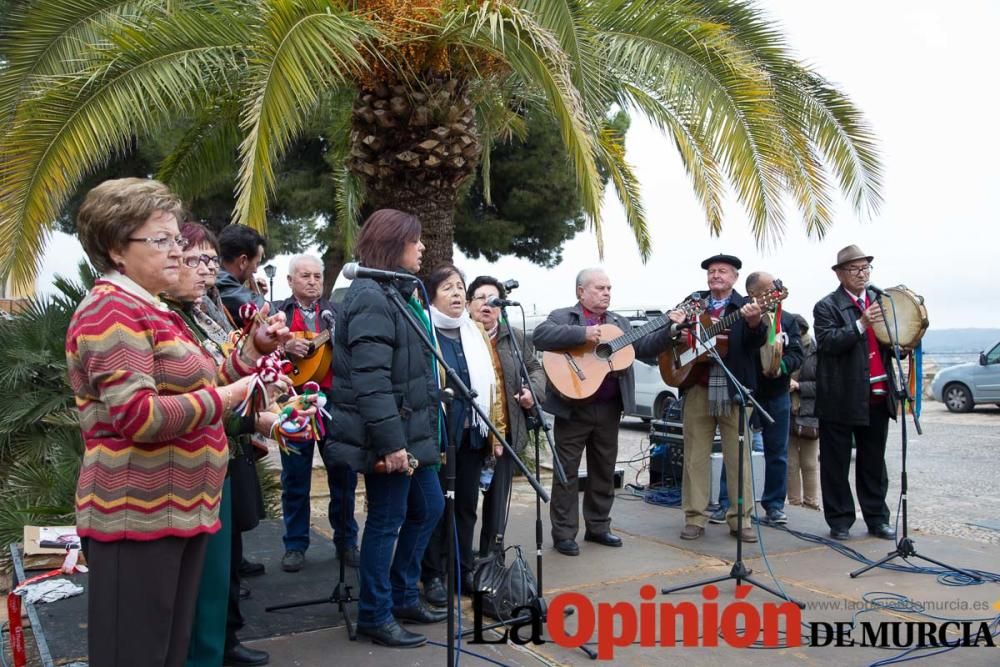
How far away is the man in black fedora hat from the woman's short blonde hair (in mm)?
4364

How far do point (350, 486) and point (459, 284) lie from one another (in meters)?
1.36

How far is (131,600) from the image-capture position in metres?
2.32

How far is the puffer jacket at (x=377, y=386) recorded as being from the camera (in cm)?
362

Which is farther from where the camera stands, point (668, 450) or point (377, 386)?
point (668, 450)

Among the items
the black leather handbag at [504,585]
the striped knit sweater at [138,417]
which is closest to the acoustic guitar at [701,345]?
the black leather handbag at [504,585]

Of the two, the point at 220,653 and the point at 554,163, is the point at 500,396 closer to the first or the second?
the point at 220,653

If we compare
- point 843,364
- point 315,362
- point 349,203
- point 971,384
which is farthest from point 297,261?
point 971,384

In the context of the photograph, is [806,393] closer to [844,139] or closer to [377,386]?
[844,139]

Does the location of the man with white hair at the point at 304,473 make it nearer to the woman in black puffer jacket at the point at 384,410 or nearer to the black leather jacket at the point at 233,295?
the black leather jacket at the point at 233,295

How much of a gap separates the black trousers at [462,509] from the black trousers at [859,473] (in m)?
2.87

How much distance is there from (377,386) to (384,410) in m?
0.11

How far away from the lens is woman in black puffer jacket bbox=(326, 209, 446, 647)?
3631 millimetres

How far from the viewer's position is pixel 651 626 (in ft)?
14.0

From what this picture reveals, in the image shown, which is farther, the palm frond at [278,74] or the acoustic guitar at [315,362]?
the palm frond at [278,74]
